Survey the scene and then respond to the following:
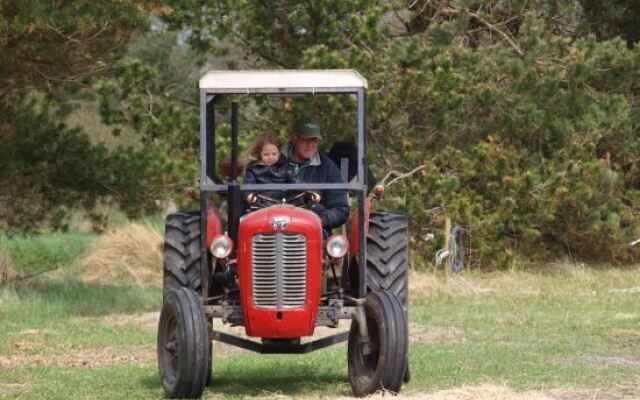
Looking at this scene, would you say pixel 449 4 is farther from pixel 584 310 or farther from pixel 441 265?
pixel 584 310

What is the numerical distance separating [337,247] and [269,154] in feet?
3.29

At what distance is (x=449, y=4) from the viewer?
77.8 feet

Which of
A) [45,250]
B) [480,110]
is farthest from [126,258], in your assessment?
[480,110]

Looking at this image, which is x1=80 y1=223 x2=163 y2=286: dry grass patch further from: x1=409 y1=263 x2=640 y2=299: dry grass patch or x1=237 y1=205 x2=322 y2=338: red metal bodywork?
x1=237 y1=205 x2=322 y2=338: red metal bodywork

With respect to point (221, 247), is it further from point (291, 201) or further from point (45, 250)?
point (45, 250)

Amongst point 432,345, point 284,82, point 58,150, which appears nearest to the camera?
point 284,82

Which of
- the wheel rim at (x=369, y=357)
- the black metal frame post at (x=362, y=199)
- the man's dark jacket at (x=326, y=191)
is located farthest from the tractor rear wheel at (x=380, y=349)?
the man's dark jacket at (x=326, y=191)

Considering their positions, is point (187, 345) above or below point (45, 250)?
above

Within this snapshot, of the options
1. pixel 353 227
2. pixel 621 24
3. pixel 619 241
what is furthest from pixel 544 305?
pixel 621 24

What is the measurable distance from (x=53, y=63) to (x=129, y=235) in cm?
736

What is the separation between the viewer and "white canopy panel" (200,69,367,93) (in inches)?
410

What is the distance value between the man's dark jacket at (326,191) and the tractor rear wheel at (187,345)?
3.74 feet

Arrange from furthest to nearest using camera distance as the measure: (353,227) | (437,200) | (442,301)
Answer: (437,200), (442,301), (353,227)

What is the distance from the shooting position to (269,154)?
10.7 m
